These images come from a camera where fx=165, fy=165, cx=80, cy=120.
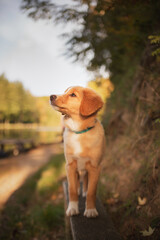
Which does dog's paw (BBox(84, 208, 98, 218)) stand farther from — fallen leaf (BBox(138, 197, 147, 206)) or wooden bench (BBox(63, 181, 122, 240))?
fallen leaf (BBox(138, 197, 147, 206))

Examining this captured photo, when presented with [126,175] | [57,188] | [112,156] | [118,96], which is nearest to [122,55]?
[118,96]

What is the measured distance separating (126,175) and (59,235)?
5.65ft

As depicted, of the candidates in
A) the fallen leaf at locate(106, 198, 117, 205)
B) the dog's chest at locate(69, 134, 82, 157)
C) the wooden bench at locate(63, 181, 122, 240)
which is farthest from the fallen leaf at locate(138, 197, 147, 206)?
the dog's chest at locate(69, 134, 82, 157)

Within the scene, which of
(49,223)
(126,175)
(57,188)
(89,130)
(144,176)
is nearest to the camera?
(89,130)

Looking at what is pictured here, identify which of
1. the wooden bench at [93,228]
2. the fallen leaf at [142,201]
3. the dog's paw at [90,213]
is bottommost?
the wooden bench at [93,228]

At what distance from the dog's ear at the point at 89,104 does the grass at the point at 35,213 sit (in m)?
2.61

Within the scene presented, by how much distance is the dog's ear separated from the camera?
182 cm

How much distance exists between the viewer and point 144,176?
2422mm

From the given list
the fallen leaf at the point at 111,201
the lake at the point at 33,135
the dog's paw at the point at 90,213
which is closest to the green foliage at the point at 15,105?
the lake at the point at 33,135

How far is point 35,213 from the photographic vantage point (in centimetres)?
405

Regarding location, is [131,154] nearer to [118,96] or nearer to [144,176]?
[144,176]

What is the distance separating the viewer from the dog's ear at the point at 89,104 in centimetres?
182

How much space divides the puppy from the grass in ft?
5.71

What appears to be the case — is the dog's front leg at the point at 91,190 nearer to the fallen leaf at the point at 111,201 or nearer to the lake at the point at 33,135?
the fallen leaf at the point at 111,201
